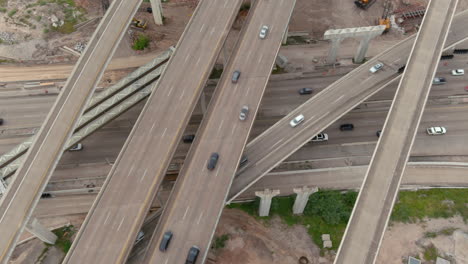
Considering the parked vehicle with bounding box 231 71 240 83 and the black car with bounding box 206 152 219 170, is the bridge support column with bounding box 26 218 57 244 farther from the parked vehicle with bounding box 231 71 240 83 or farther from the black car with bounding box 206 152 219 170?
the parked vehicle with bounding box 231 71 240 83

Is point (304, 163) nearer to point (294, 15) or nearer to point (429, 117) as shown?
point (429, 117)

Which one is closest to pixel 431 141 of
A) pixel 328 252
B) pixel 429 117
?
pixel 429 117

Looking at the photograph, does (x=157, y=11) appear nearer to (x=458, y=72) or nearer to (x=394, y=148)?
(x=394, y=148)

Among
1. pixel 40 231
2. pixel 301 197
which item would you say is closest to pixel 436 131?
pixel 301 197

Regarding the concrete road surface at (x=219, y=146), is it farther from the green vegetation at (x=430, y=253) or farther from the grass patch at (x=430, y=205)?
the green vegetation at (x=430, y=253)

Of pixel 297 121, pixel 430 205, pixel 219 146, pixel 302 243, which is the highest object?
pixel 297 121

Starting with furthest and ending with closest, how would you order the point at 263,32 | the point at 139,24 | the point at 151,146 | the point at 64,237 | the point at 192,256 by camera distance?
the point at 139,24 < the point at 263,32 < the point at 64,237 < the point at 151,146 < the point at 192,256
